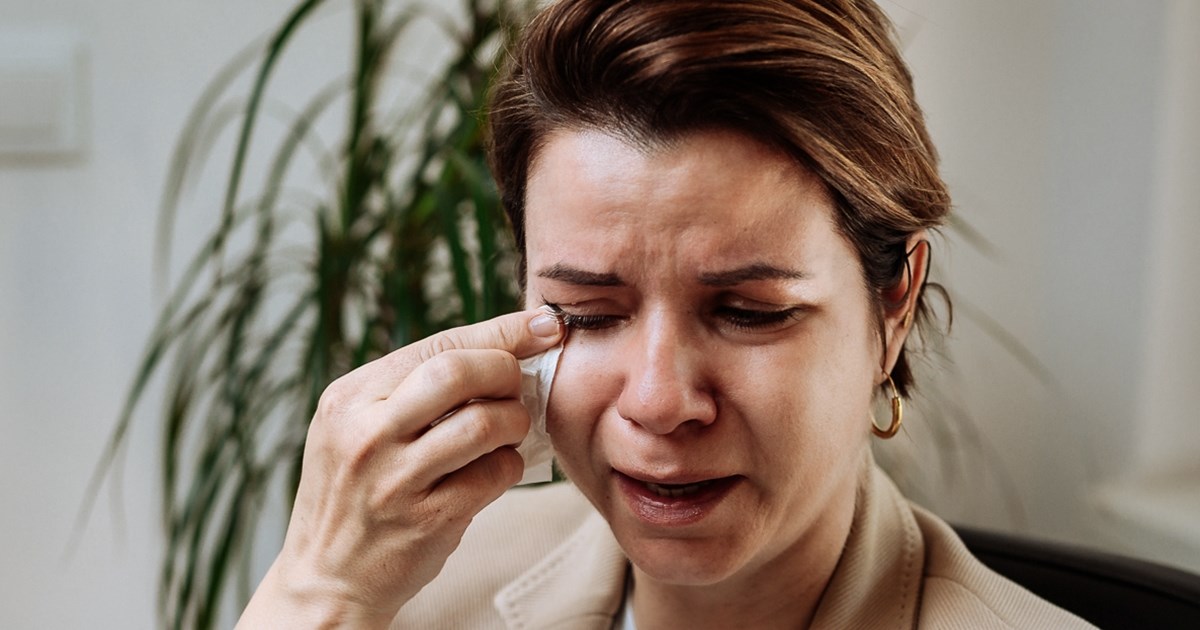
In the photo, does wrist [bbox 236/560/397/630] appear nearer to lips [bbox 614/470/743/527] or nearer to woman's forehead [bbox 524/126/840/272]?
lips [bbox 614/470/743/527]

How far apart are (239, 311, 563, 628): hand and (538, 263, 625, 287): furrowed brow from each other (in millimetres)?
44

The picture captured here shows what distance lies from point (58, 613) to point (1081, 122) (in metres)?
1.84

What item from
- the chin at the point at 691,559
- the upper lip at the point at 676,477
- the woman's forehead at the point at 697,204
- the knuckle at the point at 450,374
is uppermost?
the woman's forehead at the point at 697,204

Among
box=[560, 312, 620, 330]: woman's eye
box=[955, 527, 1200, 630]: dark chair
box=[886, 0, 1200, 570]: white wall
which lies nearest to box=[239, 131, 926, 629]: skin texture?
box=[560, 312, 620, 330]: woman's eye

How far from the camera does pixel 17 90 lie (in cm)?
175

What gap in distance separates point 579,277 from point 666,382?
107 mm

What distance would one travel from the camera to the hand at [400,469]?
89 cm

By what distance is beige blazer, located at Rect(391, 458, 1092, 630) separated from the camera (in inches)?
38.6

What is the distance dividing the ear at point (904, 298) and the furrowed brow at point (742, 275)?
167 millimetres

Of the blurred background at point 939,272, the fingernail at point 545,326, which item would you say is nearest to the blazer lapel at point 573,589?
the fingernail at point 545,326

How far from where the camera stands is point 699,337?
33.5 inches

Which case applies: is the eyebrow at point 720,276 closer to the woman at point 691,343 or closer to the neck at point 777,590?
the woman at point 691,343

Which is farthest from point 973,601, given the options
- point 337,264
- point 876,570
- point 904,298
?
point 337,264

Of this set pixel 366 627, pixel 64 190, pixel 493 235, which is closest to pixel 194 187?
pixel 64 190
